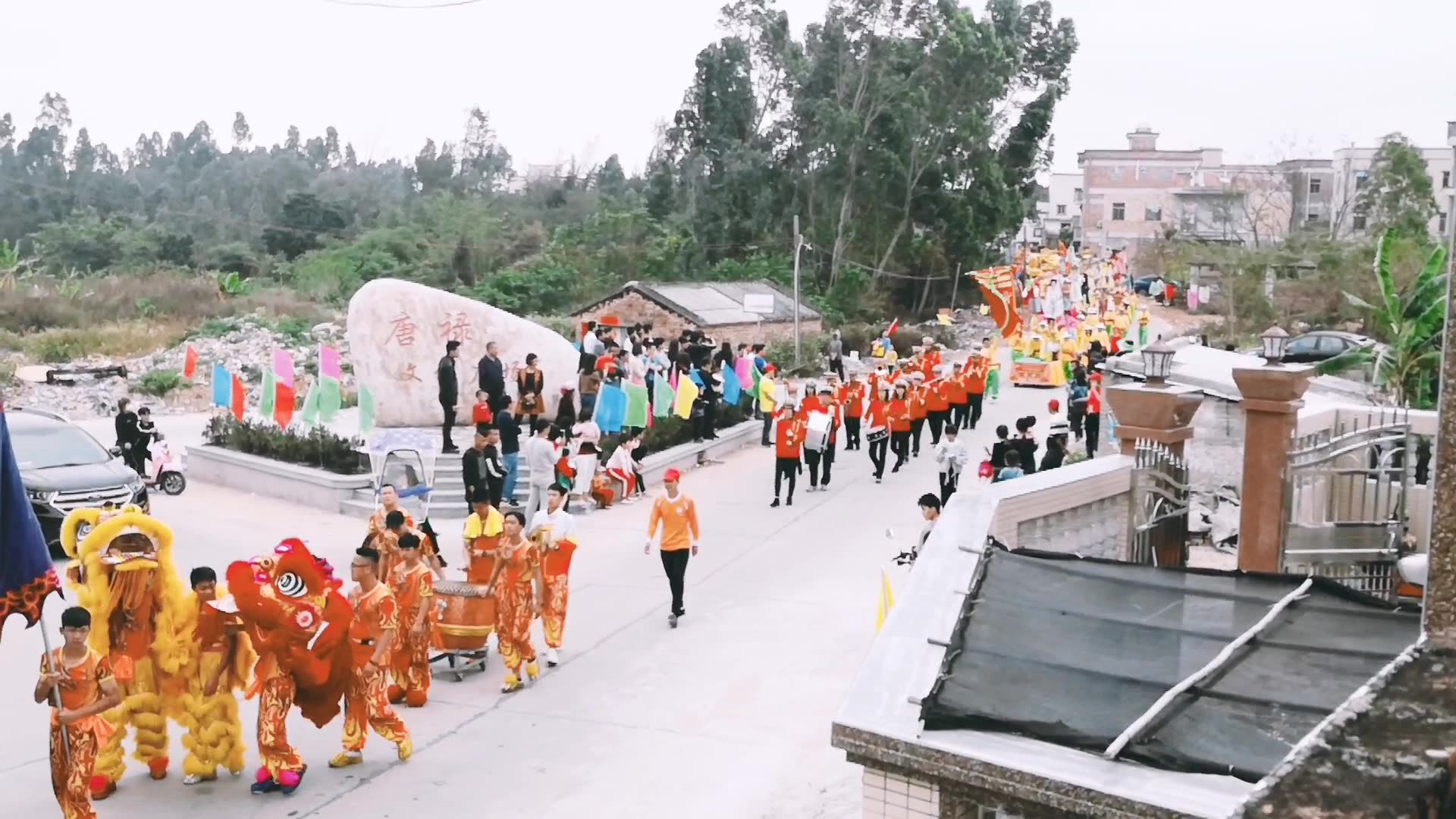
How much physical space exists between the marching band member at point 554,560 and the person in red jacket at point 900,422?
9766 mm

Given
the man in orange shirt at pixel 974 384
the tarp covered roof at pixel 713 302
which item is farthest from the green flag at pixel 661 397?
the tarp covered roof at pixel 713 302

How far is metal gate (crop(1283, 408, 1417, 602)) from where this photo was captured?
793 cm

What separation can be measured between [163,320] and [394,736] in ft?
124

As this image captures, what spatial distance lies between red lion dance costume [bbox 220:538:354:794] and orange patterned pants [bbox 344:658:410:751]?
0.16 m

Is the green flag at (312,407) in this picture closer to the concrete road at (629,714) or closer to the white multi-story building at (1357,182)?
the concrete road at (629,714)

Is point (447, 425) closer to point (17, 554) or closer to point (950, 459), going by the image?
point (950, 459)

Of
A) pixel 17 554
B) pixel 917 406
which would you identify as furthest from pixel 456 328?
pixel 17 554

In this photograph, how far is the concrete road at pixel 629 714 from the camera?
7836mm

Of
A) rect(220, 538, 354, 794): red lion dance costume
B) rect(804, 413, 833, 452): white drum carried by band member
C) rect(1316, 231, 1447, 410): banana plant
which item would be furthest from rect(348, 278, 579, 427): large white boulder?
rect(220, 538, 354, 794): red lion dance costume

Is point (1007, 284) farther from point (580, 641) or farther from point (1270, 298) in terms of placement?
point (580, 641)

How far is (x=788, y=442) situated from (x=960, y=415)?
7.59 m

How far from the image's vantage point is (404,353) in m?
19.8

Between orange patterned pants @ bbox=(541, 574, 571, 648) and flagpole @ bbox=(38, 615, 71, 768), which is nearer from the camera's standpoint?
flagpole @ bbox=(38, 615, 71, 768)

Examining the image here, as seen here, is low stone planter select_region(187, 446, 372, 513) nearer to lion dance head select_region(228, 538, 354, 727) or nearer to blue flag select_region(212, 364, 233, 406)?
blue flag select_region(212, 364, 233, 406)
